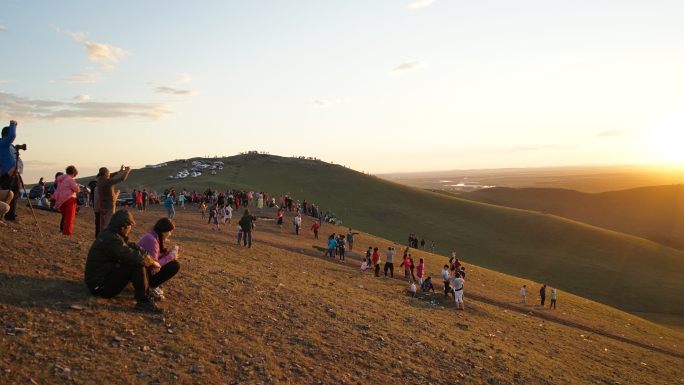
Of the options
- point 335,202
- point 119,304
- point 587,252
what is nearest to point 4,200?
point 119,304

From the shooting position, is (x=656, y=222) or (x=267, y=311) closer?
(x=267, y=311)

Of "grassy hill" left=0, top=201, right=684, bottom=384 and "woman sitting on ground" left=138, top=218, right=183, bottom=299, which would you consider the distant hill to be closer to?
"grassy hill" left=0, top=201, right=684, bottom=384

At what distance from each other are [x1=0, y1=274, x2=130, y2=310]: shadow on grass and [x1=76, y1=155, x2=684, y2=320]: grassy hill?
40.1 m

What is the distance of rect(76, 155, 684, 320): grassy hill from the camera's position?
42656mm

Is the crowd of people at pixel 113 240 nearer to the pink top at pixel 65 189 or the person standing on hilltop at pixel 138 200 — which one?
the pink top at pixel 65 189

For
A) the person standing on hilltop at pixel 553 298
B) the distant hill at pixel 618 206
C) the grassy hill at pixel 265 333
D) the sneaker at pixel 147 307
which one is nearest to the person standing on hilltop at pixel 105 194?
the grassy hill at pixel 265 333

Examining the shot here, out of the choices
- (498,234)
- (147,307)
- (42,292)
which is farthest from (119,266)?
(498,234)

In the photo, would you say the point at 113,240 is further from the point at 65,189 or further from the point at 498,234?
the point at 498,234

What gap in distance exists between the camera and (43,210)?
19953mm

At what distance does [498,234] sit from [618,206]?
5072cm

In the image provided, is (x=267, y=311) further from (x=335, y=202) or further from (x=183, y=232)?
(x=335, y=202)

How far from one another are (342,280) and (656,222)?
3286 inches

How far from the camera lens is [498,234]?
5712 cm

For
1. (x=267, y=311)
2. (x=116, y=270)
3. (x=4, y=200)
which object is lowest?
(x=267, y=311)
